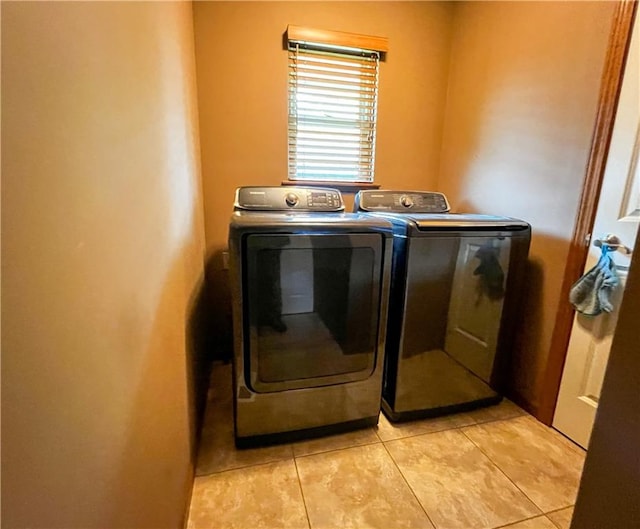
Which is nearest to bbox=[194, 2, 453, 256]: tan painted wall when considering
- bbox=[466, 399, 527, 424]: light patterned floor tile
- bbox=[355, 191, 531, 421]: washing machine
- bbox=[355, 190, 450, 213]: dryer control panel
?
bbox=[355, 190, 450, 213]: dryer control panel

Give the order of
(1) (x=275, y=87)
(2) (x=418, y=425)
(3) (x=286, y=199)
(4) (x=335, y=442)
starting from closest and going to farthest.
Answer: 1. (4) (x=335, y=442)
2. (2) (x=418, y=425)
3. (3) (x=286, y=199)
4. (1) (x=275, y=87)

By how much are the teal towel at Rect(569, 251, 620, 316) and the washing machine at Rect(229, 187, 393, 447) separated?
86cm

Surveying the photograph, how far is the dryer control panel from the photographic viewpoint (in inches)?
80.4

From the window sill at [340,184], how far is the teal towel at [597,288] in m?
1.36

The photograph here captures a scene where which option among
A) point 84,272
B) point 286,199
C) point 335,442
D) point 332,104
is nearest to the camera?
point 84,272

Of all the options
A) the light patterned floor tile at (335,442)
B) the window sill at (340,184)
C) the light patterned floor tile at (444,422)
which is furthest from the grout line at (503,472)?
the window sill at (340,184)

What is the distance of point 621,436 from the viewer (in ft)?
1.93

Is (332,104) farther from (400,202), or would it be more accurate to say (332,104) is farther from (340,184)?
(400,202)

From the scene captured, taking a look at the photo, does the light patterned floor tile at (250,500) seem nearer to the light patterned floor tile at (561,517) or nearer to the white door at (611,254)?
the light patterned floor tile at (561,517)

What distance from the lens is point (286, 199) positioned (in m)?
1.90

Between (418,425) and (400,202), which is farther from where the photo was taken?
(400,202)

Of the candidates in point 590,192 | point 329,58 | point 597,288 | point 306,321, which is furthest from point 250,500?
point 329,58

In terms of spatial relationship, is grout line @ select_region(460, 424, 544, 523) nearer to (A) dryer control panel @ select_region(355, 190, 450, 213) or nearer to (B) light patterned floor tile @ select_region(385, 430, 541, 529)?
(B) light patterned floor tile @ select_region(385, 430, 541, 529)

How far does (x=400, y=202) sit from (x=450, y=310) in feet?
2.62
